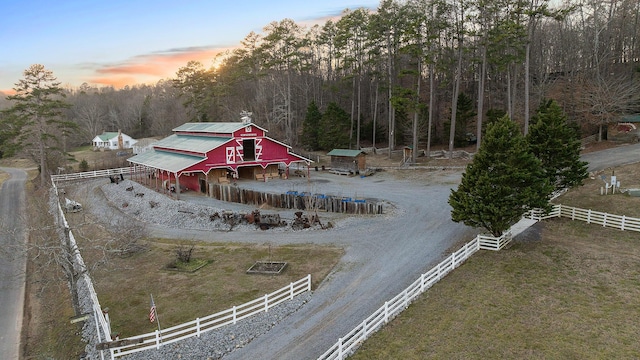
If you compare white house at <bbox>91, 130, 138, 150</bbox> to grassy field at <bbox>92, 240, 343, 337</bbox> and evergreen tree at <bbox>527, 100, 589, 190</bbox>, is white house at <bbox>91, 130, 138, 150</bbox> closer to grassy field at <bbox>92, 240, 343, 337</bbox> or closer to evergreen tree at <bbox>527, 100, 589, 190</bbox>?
grassy field at <bbox>92, 240, 343, 337</bbox>

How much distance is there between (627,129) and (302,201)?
35372 mm

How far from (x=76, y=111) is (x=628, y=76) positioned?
12086 centimetres

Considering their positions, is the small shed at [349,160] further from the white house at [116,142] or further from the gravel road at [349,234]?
the white house at [116,142]

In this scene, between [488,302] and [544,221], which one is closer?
[488,302]

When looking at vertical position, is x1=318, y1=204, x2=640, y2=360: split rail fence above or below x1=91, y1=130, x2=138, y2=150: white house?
below

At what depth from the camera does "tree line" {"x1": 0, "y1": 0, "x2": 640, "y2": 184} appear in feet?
137

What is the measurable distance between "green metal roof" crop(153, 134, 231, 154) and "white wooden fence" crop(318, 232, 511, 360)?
85.3ft

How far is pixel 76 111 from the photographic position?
11194 centimetres

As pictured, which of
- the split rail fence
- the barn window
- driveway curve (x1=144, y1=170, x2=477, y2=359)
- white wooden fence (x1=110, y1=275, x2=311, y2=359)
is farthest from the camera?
the barn window

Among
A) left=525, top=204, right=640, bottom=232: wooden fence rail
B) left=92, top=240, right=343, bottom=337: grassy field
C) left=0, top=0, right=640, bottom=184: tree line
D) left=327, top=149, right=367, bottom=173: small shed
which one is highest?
left=0, top=0, right=640, bottom=184: tree line

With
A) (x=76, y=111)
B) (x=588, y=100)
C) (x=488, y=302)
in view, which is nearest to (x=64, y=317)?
(x=488, y=302)

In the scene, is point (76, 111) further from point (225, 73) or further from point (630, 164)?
point (630, 164)

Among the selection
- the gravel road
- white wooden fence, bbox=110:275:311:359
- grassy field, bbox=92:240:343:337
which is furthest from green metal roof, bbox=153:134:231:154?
white wooden fence, bbox=110:275:311:359

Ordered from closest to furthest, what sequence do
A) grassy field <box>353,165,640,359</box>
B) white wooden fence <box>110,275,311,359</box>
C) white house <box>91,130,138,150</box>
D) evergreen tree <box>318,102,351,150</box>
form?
grassy field <box>353,165,640,359</box>, white wooden fence <box>110,275,311,359</box>, evergreen tree <box>318,102,351,150</box>, white house <box>91,130,138,150</box>
